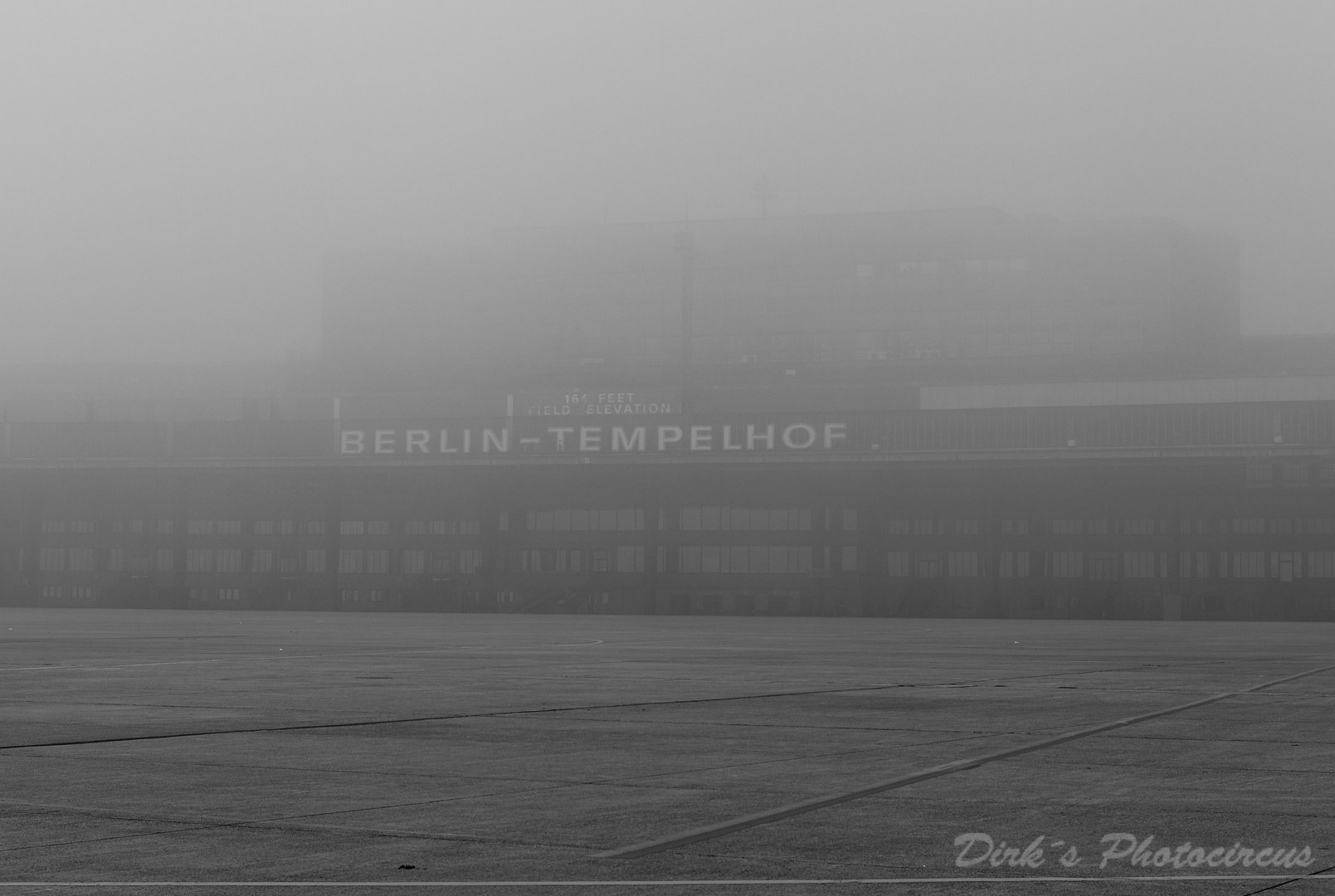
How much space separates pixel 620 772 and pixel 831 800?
2.69m

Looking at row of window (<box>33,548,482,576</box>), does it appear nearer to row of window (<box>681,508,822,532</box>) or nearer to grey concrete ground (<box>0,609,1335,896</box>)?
row of window (<box>681,508,822,532</box>)

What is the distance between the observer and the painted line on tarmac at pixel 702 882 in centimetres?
1001

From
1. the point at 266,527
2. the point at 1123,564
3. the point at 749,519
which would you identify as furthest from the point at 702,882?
the point at 266,527

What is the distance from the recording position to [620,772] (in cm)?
1577

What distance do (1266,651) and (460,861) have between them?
43395 mm

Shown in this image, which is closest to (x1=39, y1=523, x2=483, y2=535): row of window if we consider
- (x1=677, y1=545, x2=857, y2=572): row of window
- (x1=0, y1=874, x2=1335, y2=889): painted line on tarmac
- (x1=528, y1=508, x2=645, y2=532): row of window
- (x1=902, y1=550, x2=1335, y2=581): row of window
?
(x1=528, y1=508, x2=645, y2=532): row of window

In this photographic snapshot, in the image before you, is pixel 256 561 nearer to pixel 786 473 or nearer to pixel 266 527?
pixel 266 527

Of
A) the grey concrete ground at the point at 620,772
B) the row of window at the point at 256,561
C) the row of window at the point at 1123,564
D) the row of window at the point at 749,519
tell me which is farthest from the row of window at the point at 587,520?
the grey concrete ground at the point at 620,772

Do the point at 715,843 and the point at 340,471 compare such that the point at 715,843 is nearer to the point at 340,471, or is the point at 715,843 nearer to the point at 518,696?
the point at 518,696

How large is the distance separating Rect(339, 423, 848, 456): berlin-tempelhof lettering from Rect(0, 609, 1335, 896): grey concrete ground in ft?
303

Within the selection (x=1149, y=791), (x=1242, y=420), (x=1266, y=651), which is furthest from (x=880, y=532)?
(x=1149, y=791)

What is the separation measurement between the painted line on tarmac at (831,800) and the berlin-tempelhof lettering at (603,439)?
104 meters

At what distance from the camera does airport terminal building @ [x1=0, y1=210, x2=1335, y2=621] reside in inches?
4641

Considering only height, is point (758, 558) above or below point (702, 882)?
below
